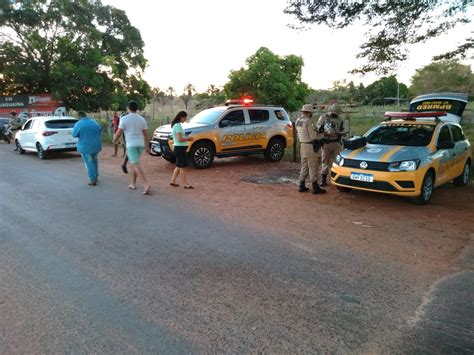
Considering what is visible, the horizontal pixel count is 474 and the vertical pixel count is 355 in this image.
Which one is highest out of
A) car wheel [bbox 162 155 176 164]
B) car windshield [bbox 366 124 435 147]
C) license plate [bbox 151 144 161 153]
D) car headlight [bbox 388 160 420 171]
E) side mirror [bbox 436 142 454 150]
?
car windshield [bbox 366 124 435 147]

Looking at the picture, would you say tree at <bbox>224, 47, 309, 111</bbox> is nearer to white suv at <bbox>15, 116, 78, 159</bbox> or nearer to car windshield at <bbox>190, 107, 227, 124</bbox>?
white suv at <bbox>15, 116, 78, 159</bbox>

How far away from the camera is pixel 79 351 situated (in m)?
2.85

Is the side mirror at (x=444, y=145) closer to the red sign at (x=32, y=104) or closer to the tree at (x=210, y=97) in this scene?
the red sign at (x=32, y=104)

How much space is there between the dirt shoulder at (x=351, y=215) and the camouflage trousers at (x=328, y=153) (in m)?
0.63

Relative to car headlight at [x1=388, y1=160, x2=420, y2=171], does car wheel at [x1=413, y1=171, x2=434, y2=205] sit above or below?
below

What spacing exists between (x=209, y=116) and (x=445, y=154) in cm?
668

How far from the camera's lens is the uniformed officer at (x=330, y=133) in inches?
346

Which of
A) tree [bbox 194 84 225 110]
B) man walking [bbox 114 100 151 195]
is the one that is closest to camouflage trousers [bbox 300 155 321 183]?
man walking [bbox 114 100 151 195]

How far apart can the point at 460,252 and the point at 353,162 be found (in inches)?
113

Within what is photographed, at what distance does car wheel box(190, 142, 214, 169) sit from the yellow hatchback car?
4.65 meters

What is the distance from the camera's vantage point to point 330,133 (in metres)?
8.78

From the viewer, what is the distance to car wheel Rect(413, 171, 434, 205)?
6918mm

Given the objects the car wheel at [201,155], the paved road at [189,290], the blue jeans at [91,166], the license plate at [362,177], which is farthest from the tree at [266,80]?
the paved road at [189,290]

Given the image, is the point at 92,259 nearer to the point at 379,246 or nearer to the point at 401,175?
the point at 379,246
